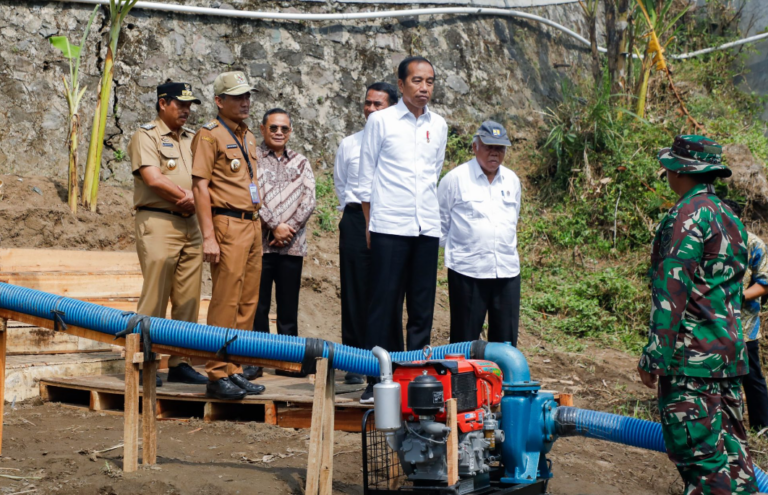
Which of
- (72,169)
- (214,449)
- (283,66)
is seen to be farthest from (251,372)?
(283,66)

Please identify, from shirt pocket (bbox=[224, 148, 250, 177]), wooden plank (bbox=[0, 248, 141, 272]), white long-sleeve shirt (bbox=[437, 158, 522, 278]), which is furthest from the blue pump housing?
wooden plank (bbox=[0, 248, 141, 272])

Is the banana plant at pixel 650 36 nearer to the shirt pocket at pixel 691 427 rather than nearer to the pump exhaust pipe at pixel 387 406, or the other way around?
the shirt pocket at pixel 691 427

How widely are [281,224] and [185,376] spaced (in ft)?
4.31

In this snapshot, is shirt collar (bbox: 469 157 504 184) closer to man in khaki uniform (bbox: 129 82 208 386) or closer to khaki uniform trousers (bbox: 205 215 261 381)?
khaki uniform trousers (bbox: 205 215 261 381)

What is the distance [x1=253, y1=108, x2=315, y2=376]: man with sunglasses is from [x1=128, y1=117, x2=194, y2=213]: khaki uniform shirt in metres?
0.72

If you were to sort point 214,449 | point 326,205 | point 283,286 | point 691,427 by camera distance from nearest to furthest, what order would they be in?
Result: 1. point 691,427
2. point 214,449
3. point 283,286
4. point 326,205

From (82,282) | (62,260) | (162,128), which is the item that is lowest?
(82,282)

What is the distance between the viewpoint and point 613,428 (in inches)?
160

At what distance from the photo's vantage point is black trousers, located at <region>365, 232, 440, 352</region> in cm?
494

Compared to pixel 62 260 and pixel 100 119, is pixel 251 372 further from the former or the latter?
pixel 100 119

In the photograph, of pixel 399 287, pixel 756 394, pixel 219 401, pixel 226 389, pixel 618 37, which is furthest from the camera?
pixel 618 37

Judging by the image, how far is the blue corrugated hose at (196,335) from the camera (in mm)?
4086

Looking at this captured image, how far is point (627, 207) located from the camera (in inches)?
385

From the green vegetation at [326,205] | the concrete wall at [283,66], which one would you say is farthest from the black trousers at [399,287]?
the concrete wall at [283,66]
